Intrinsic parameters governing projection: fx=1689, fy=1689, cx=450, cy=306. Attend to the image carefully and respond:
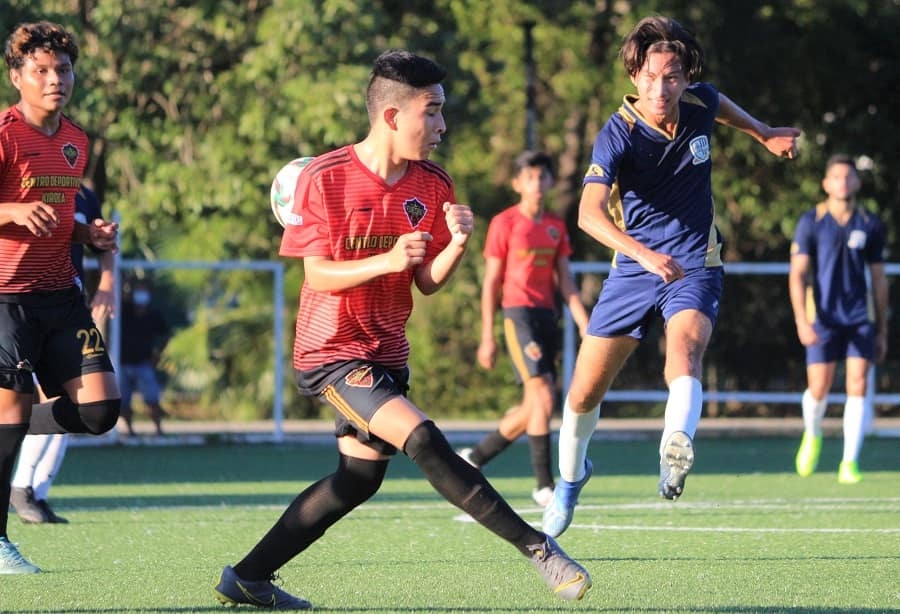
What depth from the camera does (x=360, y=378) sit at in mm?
5867

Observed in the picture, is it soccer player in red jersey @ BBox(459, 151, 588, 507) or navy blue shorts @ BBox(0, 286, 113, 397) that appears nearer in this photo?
navy blue shorts @ BBox(0, 286, 113, 397)

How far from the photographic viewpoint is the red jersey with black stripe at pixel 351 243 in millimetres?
5953

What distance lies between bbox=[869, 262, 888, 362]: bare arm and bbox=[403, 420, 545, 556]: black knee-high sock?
7.46m

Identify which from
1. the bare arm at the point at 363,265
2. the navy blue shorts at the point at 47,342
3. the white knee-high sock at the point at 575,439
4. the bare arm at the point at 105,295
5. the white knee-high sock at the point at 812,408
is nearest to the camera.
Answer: the bare arm at the point at 363,265

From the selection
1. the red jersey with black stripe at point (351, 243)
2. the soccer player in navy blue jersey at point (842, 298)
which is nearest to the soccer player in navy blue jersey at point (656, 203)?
the red jersey with black stripe at point (351, 243)

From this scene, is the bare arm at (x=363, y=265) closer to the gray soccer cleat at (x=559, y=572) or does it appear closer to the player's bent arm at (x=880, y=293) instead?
the gray soccer cleat at (x=559, y=572)

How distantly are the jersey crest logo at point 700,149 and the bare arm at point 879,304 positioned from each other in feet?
16.7

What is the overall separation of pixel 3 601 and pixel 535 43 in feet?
66.9

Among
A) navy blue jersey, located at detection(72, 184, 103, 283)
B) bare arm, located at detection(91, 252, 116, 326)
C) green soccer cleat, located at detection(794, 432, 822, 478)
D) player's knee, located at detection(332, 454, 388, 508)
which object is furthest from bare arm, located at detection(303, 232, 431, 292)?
green soccer cleat, located at detection(794, 432, 822, 478)

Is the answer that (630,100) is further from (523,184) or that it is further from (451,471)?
(523,184)

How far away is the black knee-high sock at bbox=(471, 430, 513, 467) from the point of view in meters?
11.9

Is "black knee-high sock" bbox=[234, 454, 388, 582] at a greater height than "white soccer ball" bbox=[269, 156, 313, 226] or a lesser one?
lesser

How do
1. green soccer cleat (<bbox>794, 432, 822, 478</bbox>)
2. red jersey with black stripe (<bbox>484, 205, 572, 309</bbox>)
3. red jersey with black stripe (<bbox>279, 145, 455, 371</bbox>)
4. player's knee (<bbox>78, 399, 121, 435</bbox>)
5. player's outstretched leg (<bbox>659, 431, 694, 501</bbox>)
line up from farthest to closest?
1. green soccer cleat (<bbox>794, 432, 822, 478</bbox>)
2. red jersey with black stripe (<bbox>484, 205, 572, 309</bbox>)
3. player's knee (<bbox>78, 399, 121, 435</bbox>)
4. player's outstretched leg (<bbox>659, 431, 694, 501</bbox>)
5. red jersey with black stripe (<bbox>279, 145, 455, 371</bbox>)

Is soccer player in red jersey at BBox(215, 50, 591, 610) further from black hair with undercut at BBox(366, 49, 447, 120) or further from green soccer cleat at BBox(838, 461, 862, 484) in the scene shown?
green soccer cleat at BBox(838, 461, 862, 484)
